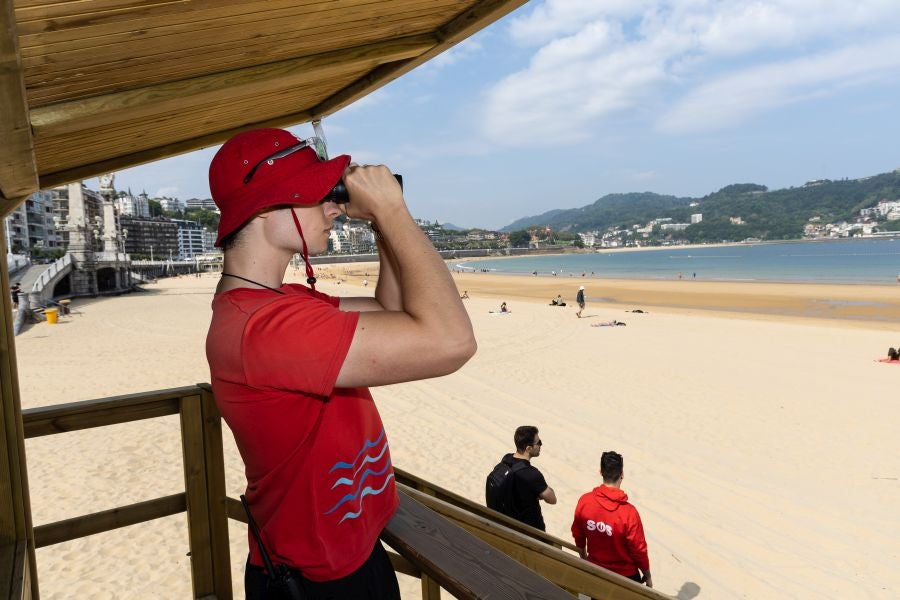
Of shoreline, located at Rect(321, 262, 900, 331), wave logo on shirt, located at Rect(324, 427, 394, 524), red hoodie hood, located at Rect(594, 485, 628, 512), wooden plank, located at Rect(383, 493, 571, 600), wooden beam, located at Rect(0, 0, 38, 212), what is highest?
wooden beam, located at Rect(0, 0, 38, 212)

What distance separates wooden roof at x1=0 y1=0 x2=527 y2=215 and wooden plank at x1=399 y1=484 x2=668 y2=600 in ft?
4.55

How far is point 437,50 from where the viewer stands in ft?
6.57

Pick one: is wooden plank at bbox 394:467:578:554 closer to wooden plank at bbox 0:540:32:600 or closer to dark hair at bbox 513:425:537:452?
wooden plank at bbox 0:540:32:600

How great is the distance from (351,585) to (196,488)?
59.9 inches

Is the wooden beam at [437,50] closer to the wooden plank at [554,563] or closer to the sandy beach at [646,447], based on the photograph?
the wooden plank at [554,563]

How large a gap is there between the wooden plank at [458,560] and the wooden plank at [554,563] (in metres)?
0.10

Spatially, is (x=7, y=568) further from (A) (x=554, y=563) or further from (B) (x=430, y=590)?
(A) (x=554, y=563)

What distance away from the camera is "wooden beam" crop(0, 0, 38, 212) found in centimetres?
78

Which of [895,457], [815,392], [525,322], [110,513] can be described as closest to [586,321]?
[525,322]

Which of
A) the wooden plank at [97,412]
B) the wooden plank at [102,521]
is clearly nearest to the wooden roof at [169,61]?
the wooden plank at [97,412]

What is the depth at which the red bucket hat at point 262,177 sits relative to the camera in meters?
1.19

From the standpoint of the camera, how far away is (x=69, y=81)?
1418mm

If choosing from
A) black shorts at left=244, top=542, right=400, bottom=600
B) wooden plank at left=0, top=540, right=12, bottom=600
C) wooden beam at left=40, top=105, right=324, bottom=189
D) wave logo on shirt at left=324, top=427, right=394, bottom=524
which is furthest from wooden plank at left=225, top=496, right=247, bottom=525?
wooden beam at left=40, top=105, right=324, bottom=189

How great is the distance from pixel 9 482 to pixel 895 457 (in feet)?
31.3
